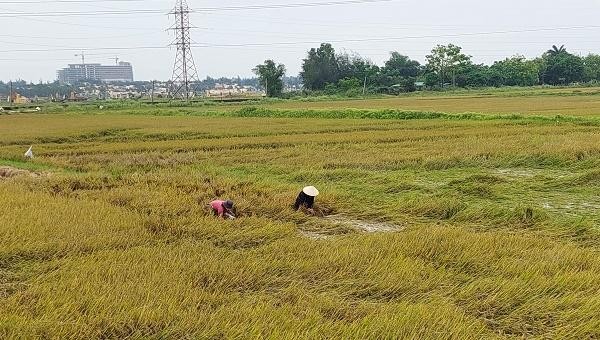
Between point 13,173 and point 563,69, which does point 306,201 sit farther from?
point 563,69

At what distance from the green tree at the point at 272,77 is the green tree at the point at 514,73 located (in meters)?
22.2

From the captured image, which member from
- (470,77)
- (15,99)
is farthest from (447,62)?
(15,99)

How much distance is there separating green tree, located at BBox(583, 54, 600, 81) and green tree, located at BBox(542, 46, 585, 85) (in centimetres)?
160

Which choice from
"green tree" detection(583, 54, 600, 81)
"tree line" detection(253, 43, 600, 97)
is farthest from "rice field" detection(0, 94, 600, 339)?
"green tree" detection(583, 54, 600, 81)

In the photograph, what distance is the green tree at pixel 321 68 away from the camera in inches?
2525

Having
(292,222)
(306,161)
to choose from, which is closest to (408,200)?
(292,222)

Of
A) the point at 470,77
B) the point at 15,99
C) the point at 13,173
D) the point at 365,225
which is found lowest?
the point at 365,225

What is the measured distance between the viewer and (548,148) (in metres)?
11.2

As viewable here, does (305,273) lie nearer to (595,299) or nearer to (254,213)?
(595,299)

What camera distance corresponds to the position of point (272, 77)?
56.6 meters

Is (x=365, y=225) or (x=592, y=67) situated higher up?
(x=592, y=67)

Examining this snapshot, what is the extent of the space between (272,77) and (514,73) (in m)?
26.3

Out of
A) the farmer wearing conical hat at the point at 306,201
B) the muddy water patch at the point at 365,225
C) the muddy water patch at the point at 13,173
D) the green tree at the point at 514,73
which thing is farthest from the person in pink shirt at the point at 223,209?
the green tree at the point at 514,73

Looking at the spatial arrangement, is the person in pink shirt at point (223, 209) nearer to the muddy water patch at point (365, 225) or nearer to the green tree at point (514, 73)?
the muddy water patch at point (365, 225)
